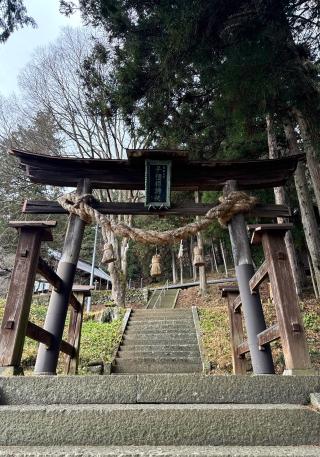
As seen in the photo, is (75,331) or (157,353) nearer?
(75,331)

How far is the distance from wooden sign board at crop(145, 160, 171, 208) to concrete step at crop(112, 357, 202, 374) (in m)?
4.53

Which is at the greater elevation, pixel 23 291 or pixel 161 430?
pixel 23 291

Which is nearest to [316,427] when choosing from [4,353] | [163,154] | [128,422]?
[128,422]

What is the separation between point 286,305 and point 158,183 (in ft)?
8.14

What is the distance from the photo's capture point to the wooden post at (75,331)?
5.61 m

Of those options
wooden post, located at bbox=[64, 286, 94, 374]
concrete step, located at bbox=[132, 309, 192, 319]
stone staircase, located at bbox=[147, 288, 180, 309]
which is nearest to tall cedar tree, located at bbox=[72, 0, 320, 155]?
wooden post, located at bbox=[64, 286, 94, 374]

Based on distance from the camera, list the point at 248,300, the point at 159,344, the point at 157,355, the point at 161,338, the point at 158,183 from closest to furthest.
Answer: the point at 248,300 < the point at 158,183 < the point at 157,355 < the point at 159,344 < the point at 161,338

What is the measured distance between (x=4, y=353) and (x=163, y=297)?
15.1 metres

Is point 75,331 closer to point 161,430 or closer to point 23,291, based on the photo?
point 23,291

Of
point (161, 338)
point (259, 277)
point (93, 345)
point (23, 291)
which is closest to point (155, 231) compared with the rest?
point (259, 277)

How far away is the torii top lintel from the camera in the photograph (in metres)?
4.85

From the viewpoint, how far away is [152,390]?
8.11 feet

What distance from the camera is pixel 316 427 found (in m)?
2.10

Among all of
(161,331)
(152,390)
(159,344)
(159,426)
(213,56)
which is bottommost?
(159,426)
